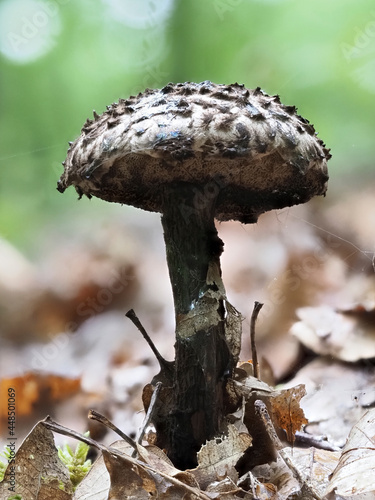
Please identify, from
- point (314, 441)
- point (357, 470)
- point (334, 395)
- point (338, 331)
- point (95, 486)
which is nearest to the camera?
point (357, 470)

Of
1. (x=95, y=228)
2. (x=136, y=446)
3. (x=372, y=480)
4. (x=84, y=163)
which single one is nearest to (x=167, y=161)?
(x=84, y=163)

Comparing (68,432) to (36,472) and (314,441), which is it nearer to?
(36,472)

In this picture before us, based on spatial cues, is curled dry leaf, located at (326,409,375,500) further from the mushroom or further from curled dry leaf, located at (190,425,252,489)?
the mushroom

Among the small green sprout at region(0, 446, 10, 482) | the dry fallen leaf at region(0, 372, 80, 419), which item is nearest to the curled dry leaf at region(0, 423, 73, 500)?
the small green sprout at region(0, 446, 10, 482)

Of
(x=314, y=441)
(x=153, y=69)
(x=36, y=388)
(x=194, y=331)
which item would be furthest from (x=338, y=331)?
(x=153, y=69)

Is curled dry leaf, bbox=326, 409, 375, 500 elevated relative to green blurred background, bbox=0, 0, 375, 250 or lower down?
lower down

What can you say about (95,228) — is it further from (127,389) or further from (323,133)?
(323,133)
